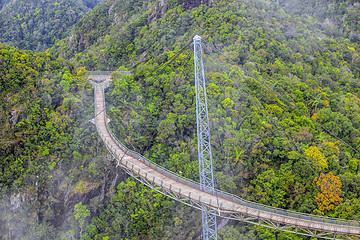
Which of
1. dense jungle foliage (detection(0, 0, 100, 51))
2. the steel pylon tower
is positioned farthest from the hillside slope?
dense jungle foliage (detection(0, 0, 100, 51))

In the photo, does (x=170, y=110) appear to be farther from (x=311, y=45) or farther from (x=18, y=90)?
(x=311, y=45)

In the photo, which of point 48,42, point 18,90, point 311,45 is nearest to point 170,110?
point 18,90

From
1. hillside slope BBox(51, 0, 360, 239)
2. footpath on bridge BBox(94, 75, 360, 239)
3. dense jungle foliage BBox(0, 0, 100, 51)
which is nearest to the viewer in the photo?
footpath on bridge BBox(94, 75, 360, 239)

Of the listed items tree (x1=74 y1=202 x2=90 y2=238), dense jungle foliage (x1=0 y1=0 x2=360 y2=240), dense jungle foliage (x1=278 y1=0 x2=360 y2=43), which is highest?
dense jungle foliage (x1=278 y1=0 x2=360 y2=43)

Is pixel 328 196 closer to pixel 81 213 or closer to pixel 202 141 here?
pixel 202 141

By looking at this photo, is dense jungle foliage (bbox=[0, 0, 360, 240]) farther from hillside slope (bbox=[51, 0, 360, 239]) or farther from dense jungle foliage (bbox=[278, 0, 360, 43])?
dense jungle foliage (bbox=[278, 0, 360, 43])

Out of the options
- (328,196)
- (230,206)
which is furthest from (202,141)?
(328,196)

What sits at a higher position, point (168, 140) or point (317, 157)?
point (317, 157)
